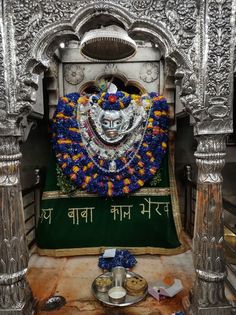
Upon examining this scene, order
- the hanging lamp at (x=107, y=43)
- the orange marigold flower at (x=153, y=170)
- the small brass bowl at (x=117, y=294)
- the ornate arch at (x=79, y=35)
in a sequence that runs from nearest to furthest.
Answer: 1. the ornate arch at (x=79, y=35)
2. the small brass bowl at (x=117, y=294)
3. the hanging lamp at (x=107, y=43)
4. the orange marigold flower at (x=153, y=170)

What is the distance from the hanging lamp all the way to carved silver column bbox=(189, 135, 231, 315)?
1529 mm

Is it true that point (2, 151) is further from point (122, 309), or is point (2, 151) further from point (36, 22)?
point (122, 309)

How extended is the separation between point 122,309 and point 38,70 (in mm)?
2569

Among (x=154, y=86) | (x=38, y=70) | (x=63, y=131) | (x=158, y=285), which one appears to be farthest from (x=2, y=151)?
(x=154, y=86)

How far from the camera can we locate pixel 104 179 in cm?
387

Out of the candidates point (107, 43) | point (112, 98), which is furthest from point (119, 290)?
point (107, 43)

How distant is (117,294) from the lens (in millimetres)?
2615

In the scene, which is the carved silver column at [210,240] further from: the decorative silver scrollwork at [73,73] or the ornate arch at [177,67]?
the decorative silver scrollwork at [73,73]

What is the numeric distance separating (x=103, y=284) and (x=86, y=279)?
45 centimetres

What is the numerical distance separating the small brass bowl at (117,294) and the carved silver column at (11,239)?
892 mm

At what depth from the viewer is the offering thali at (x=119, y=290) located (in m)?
2.56

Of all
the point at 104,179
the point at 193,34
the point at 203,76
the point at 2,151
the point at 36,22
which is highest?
the point at 36,22

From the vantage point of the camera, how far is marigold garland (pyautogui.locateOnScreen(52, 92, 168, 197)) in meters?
3.82

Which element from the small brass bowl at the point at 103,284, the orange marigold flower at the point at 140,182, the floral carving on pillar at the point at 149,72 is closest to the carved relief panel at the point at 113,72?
the floral carving on pillar at the point at 149,72
